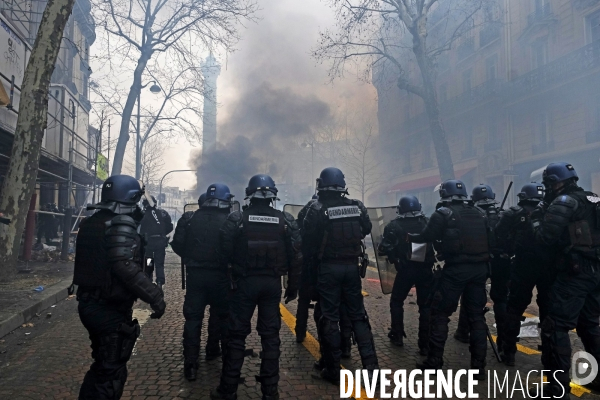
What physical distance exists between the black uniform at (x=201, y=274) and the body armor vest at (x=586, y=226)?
114 inches

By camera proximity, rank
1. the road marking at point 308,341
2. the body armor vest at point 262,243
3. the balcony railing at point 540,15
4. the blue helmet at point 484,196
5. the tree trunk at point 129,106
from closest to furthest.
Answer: the body armor vest at point 262,243
the road marking at point 308,341
the blue helmet at point 484,196
the tree trunk at point 129,106
the balcony railing at point 540,15

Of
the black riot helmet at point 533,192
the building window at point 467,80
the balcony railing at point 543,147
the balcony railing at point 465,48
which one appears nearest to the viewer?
the black riot helmet at point 533,192

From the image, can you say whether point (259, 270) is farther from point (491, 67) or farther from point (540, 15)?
point (491, 67)

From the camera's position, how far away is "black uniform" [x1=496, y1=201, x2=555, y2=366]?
145 inches

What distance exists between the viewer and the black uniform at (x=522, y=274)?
12.1 feet

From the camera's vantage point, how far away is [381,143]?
3117cm

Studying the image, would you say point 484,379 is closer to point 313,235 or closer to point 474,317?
point 474,317

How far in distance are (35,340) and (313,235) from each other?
131 inches

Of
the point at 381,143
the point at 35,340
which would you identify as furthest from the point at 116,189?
the point at 381,143

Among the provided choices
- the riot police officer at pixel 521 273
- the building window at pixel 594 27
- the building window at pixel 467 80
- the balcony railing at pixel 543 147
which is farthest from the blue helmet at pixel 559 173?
the building window at pixel 467 80

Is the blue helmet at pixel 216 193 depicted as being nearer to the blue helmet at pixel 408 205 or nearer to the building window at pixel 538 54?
the blue helmet at pixel 408 205

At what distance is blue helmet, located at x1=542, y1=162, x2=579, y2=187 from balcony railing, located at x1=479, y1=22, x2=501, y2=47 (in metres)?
20.9

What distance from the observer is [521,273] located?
12.7ft

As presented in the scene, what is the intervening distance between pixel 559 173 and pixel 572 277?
85 cm
